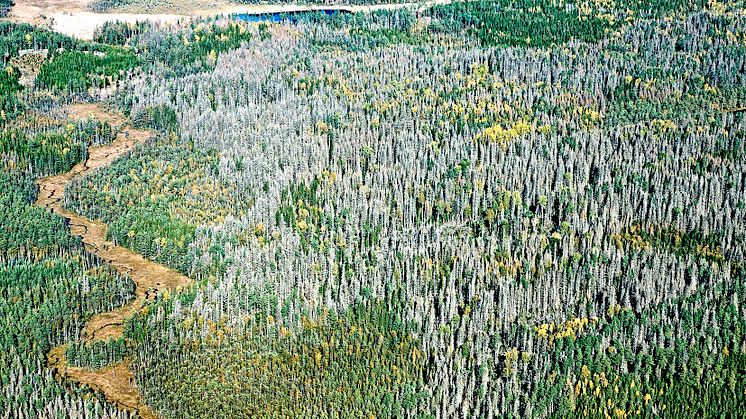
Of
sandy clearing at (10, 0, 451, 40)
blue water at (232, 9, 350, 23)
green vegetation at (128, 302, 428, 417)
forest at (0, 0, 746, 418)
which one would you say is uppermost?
sandy clearing at (10, 0, 451, 40)

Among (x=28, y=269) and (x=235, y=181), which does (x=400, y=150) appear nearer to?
(x=235, y=181)

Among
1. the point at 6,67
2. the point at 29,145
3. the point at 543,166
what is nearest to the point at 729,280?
the point at 543,166

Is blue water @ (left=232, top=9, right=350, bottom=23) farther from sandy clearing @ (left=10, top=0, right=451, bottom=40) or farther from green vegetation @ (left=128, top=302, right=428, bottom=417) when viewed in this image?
green vegetation @ (left=128, top=302, right=428, bottom=417)

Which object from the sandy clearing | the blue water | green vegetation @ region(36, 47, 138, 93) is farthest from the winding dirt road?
the blue water

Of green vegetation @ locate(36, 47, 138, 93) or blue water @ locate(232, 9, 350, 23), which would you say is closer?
green vegetation @ locate(36, 47, 138, 93)

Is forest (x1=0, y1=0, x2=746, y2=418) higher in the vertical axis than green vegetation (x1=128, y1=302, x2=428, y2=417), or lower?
higher

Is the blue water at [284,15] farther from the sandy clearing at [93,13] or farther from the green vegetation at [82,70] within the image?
the green vegetation at [82,70]

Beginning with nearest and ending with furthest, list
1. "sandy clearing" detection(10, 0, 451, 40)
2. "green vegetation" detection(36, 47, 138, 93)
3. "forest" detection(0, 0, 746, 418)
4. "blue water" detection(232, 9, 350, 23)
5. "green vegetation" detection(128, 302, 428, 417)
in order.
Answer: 1. "green vegetation" detection(128, 302, 428, 417)
2. "forest" detection(0, 0, 746, 418)
3. "green vegetation" detection(36, 47, 138, 93)
4. "sandy clearing" detection(10, 0, 451, 40)
5. "blue water" detection(232, 9, 350, 23)
